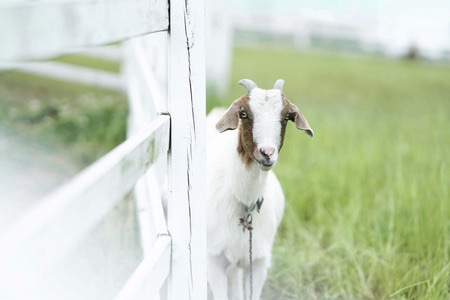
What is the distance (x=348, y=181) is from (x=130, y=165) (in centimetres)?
365

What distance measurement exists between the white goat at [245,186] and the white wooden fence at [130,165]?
257 mm

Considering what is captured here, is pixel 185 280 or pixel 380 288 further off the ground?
pixel 185 280

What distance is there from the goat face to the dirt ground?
97.6 inches

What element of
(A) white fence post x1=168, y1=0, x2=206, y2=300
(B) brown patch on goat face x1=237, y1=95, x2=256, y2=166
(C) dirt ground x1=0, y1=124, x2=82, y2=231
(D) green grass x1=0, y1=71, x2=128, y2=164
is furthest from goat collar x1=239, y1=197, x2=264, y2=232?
(D) green grass x1=0, y1=71, x2=128, y2=164

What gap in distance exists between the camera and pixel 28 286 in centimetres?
156

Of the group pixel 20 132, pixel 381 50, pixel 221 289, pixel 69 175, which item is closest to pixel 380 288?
pixel 221 289

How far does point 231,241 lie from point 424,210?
1.52m

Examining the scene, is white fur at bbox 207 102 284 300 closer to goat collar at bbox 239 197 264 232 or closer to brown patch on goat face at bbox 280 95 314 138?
goat collar at bbox 239 197 264 232

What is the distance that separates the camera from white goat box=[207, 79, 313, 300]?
9.86 feet

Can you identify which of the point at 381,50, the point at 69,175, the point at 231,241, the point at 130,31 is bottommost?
the point at 381,50

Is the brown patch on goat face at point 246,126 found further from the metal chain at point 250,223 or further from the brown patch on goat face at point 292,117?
the metal chain at point 250,223

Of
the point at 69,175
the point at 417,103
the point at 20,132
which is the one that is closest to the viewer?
the point at 69,175

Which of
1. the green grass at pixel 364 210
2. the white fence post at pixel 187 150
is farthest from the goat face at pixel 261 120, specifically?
the green grass at pixel 364 210

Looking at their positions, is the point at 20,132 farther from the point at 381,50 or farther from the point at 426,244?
the point at 381,50
